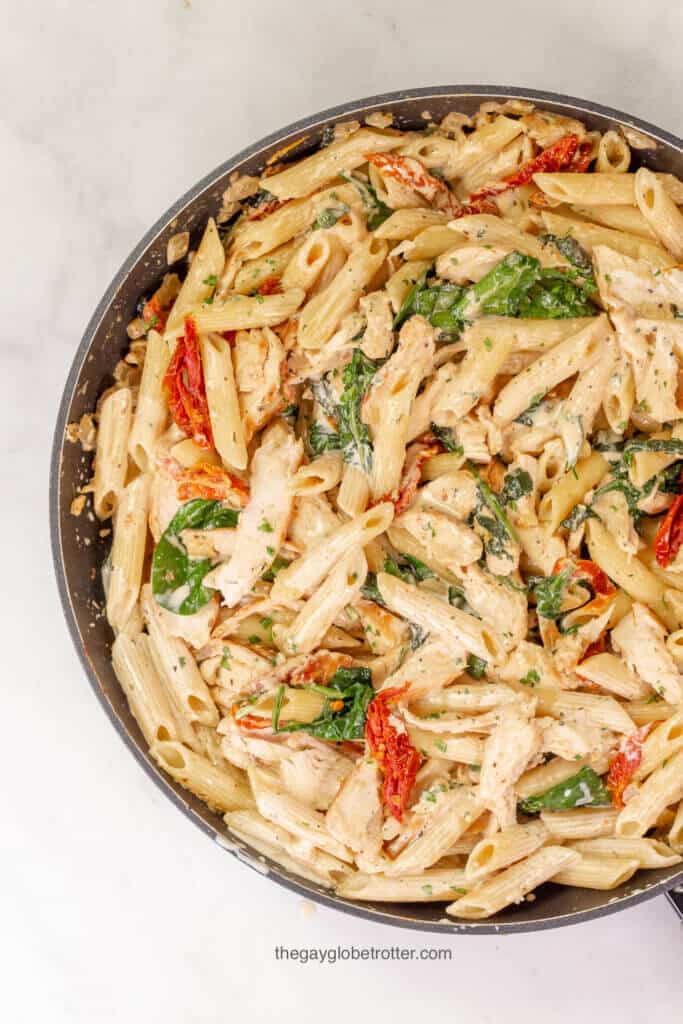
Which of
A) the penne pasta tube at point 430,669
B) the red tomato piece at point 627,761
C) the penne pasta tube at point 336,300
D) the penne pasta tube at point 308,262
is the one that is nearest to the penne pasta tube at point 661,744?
the red tomato piece at point 627,761

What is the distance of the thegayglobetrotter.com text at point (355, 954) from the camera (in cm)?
229

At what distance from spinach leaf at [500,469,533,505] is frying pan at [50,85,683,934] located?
0.60 meters

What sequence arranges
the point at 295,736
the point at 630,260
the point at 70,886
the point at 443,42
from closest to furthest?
1. the point at 630,260
2. the point at 295,736
3. the point at 443,42
4. the point at 70,886

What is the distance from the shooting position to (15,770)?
92.4 inches

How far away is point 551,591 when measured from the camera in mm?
1994

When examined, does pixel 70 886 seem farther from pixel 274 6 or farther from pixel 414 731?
pixel 274 6

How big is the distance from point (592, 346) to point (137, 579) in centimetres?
92

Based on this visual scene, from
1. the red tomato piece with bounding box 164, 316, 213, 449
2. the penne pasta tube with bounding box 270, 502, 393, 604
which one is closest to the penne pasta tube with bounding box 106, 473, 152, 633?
the red tomato piece with bounding box 164, 316, 213, 449

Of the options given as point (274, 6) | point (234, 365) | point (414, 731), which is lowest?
point (414, 731)

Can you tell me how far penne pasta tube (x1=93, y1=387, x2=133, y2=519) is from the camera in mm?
2025

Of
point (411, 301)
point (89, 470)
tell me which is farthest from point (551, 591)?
point (89, 470)

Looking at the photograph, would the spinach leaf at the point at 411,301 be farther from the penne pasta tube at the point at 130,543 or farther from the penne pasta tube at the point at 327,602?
the penne pasta tube at the point at 130,543

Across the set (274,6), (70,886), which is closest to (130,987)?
(70,886)

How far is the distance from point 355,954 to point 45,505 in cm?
114
